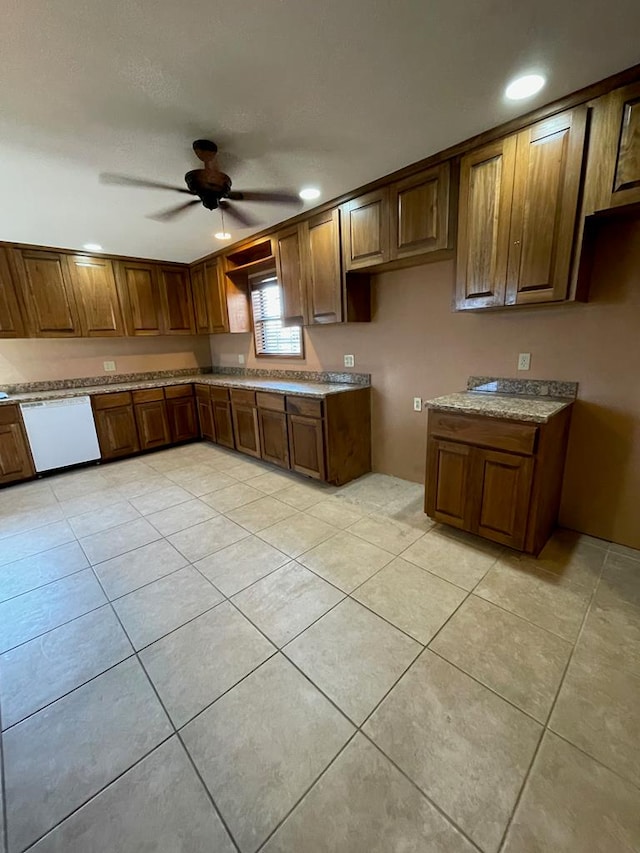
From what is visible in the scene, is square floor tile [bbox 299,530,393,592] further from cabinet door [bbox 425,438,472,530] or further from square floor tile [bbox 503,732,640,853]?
square floor tile [bbox 503,732,640,853]

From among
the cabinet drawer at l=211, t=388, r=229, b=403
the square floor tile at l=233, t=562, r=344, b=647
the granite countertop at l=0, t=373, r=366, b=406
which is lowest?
the square floor tile at l=233, t=562, r=344, b=647

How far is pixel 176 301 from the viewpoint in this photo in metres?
4.79

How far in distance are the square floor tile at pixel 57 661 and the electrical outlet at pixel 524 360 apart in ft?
8.92

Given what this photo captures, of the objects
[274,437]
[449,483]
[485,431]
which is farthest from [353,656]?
[274,437]

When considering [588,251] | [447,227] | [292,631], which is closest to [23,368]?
[292,631]

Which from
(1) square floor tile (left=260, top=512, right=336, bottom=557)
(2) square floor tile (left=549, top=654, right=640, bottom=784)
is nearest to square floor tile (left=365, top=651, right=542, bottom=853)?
(2) square floor tile (left=549, top=654, right=640, bottom=784)

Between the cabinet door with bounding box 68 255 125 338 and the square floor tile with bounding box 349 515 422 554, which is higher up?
the cabinet door with bounding box 68 255 125 338

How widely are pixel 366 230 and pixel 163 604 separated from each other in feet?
9.20

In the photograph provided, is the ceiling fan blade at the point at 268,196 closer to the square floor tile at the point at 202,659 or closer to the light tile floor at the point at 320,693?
the light tile floor at the point at 320,693

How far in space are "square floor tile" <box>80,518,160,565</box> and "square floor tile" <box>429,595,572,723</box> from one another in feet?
6.56

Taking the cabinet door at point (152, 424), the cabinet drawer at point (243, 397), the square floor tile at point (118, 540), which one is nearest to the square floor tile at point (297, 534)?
the square floor tile at point (118, 540)

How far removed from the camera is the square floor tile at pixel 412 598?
1687 mm

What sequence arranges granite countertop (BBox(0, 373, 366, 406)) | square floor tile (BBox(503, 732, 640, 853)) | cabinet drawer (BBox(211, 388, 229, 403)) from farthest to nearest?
cabinet drawer (BBox(211, 388, 229, 403))
granite countertop (BBox(0, 373, 366, 406))
square floor tile (BBox(503, 732, 640, 853))

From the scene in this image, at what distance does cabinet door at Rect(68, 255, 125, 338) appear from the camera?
13.1 ft
